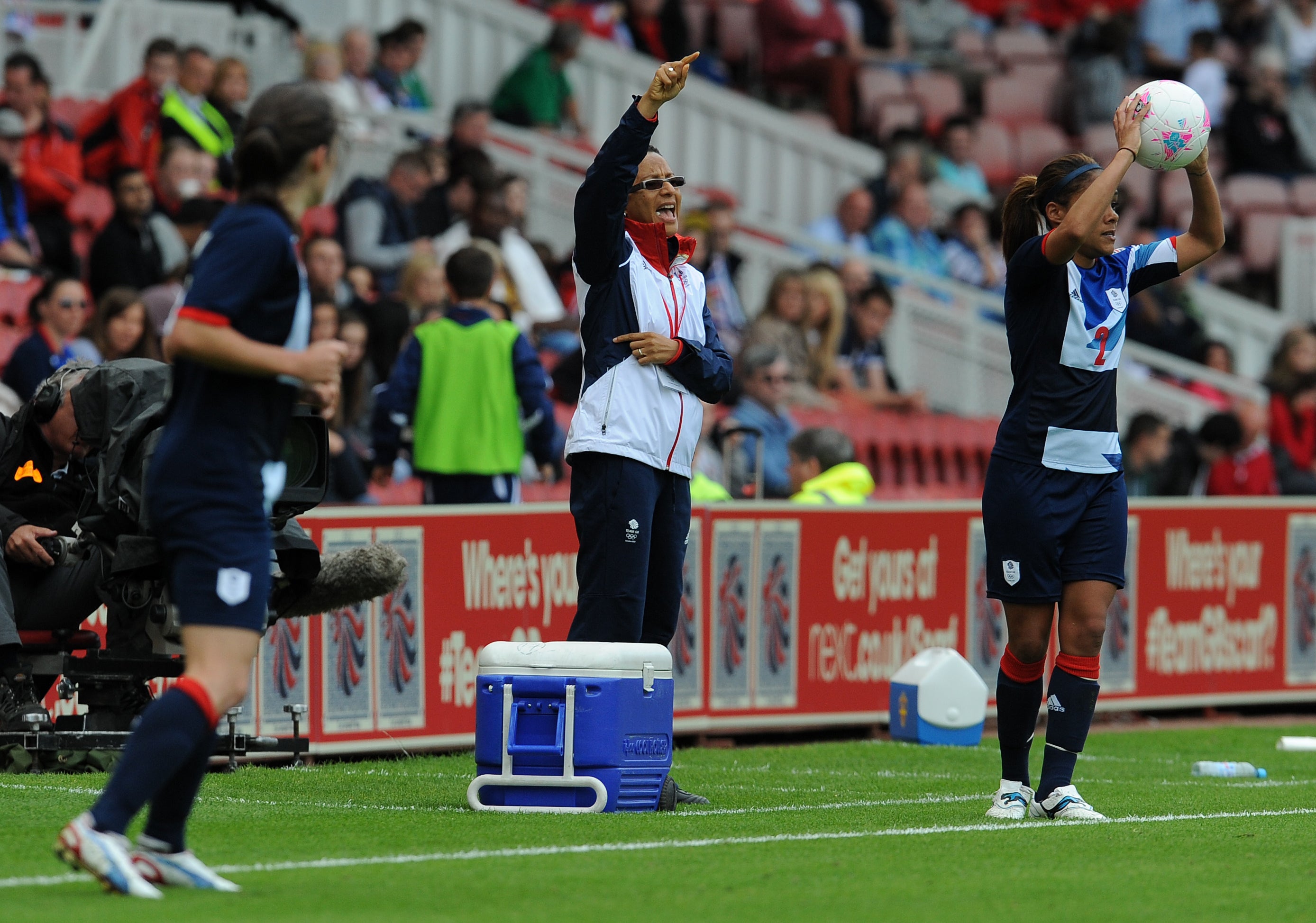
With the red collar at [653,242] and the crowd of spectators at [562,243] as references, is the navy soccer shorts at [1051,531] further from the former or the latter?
the crowd of spectators at [562,243]

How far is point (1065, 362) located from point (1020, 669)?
106 centimetres

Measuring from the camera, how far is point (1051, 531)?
7.21 meters

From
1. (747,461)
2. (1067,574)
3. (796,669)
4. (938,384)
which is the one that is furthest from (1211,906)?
(938,384)

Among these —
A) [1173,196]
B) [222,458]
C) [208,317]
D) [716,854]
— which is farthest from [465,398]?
[1173,196]

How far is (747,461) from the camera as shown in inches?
518

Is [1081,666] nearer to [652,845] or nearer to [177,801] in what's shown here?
[652,845]

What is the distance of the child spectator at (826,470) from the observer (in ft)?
39.2

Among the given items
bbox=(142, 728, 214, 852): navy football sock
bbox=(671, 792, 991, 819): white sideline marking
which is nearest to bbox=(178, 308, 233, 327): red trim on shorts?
bbox=(142, 728, 214, 852): navy football sock

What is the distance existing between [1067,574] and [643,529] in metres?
1.47

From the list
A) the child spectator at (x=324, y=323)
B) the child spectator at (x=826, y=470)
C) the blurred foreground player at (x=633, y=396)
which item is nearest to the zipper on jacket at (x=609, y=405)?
the blurred foreground player at (x=633, y=396)

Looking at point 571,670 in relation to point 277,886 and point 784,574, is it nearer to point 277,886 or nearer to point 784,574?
point 277,886

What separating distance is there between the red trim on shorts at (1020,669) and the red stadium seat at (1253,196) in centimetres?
1589

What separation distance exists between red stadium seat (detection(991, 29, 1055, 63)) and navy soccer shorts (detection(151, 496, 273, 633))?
1932cm

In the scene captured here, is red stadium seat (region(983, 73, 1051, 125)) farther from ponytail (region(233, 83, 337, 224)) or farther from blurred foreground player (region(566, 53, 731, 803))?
ponytail (region(233, 83, 337, 224))
